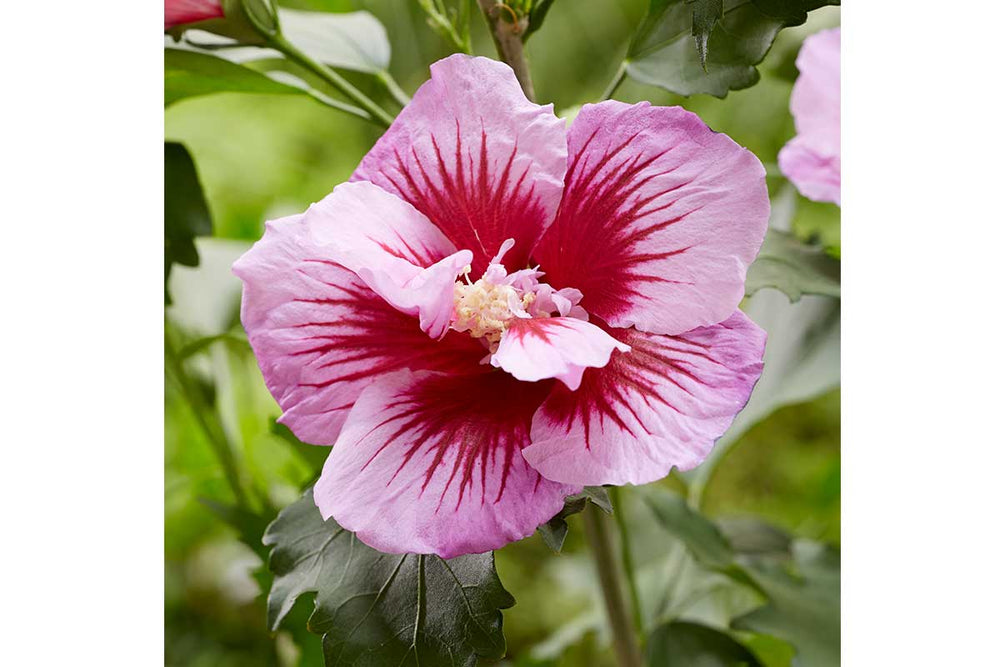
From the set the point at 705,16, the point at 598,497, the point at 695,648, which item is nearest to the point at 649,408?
the point at 598,497

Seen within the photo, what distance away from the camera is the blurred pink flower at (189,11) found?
1.34 feet

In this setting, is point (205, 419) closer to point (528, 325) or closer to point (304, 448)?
point (304, 448)

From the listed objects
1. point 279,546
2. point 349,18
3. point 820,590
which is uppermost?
point 349,18

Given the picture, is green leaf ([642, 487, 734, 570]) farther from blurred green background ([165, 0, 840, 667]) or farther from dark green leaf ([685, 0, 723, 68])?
dark green leaf ([685, 0, 723, 68])

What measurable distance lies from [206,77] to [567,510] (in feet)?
0.86

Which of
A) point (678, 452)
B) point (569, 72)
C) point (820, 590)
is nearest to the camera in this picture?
point (678, 452)

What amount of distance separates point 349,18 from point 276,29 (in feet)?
0.30

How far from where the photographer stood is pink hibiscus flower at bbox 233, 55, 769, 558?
312 mm

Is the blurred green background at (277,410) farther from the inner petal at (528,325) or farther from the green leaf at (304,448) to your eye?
the inner petal at (528,325)

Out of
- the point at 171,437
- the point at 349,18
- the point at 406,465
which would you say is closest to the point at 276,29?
the point at 349,18

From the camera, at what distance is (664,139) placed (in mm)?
326

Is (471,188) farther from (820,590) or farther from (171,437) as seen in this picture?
(171,437)

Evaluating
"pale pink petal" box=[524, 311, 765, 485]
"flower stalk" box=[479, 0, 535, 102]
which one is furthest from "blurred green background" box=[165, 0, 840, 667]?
"pale pink petal" box=[524, 311, 765, 485]

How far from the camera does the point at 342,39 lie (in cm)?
48
